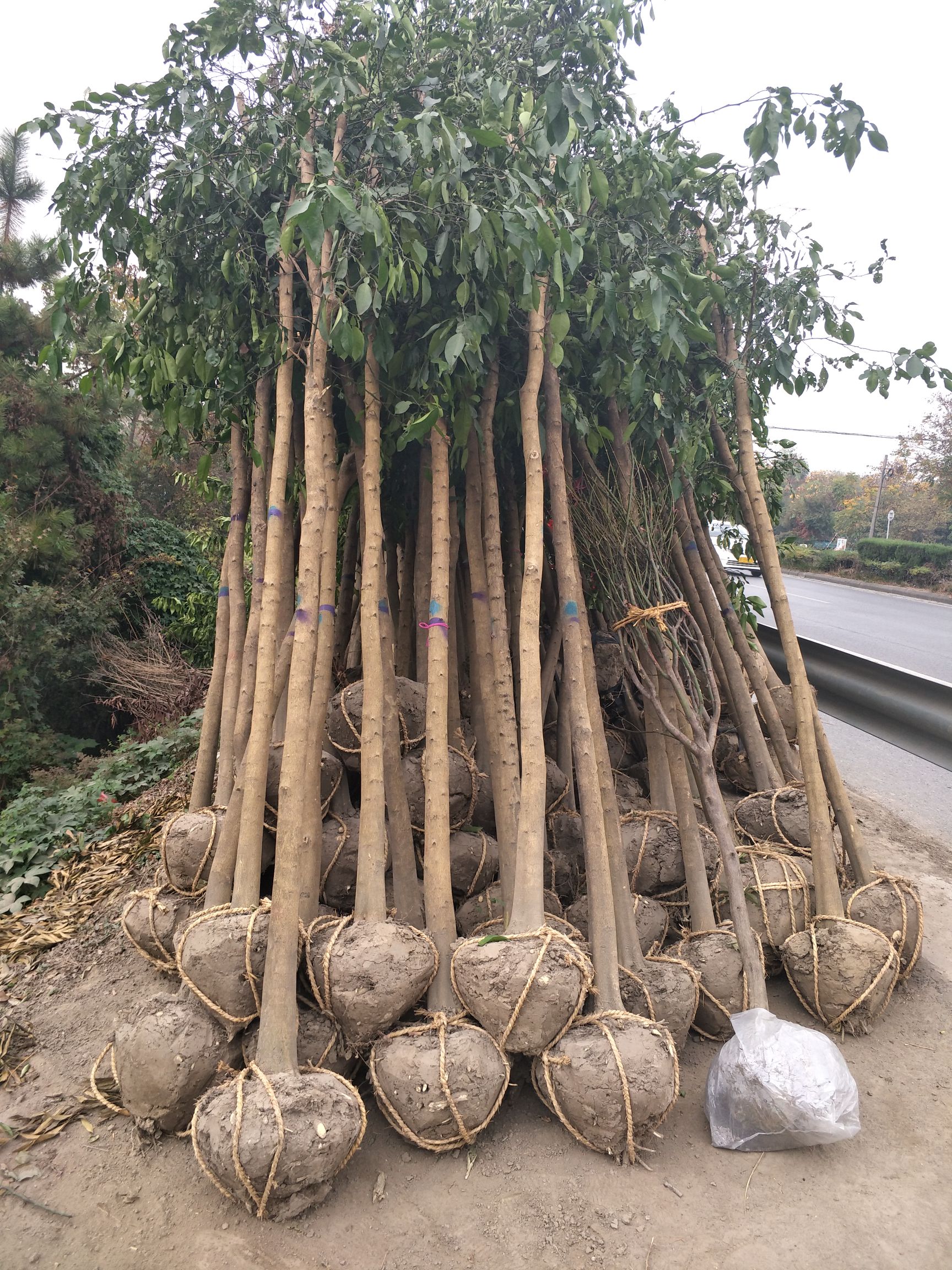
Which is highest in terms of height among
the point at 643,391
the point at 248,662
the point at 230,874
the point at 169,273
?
the point at 169,273

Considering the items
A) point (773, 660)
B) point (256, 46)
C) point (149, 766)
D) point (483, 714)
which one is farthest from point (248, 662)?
point (773, 660)

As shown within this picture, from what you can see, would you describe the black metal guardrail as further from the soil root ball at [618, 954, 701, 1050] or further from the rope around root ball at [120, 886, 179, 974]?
the rope around root ball at [120, 886, 179, 974]

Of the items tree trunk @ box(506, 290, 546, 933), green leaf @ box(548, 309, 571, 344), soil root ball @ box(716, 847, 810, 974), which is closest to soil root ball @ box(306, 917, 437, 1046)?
tree trunk @ box(506, 290, 546, 933)

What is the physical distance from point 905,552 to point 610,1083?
85.3 feet

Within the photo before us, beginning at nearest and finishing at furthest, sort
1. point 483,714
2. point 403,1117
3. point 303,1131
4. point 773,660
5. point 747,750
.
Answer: point 303,1131 < point 403,1117 < point 483,714 < point 747,750 < point 773,660

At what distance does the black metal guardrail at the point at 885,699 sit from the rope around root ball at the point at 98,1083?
416cm

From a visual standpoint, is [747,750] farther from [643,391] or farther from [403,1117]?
[403,1117]

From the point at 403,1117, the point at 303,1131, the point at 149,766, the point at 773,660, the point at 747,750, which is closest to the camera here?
the point at 303,1131

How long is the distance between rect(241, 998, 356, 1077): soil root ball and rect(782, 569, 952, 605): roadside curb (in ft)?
67.2

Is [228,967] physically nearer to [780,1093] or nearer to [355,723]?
[355,723]

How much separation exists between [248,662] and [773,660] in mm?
4878

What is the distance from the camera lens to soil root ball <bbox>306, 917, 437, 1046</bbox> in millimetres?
2664

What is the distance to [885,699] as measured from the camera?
16.8 feet

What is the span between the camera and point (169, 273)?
3.46m
